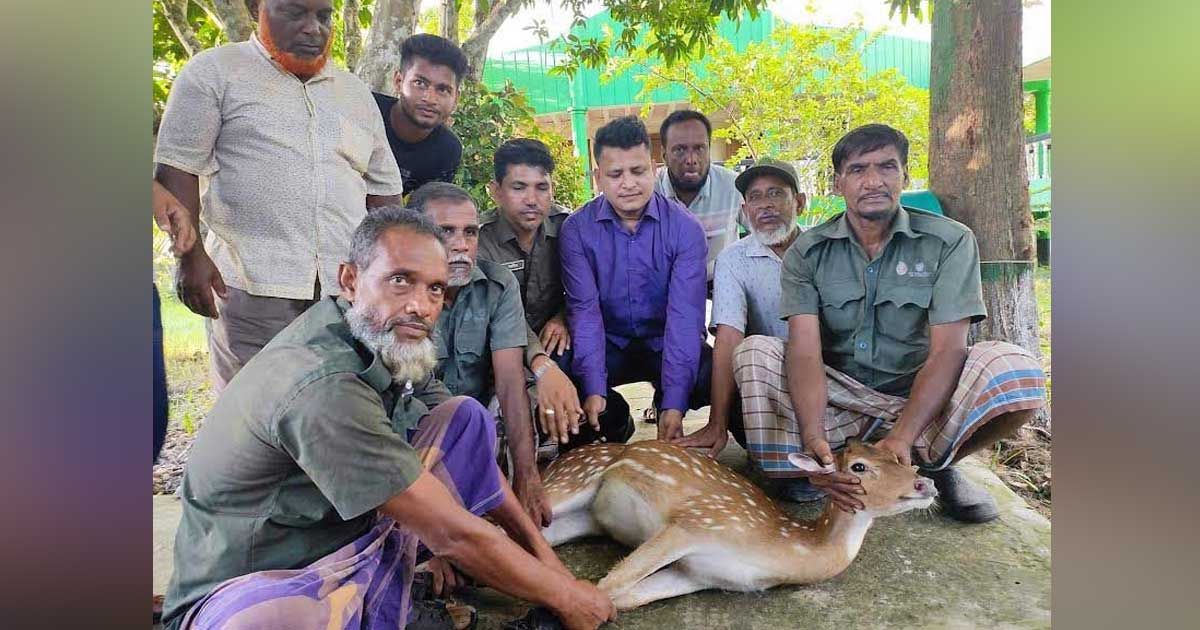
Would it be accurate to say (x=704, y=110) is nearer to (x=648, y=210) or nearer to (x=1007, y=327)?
(x=648, y=210)

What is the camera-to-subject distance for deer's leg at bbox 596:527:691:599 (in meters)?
2.65

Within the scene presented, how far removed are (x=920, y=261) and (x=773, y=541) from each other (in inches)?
47.7

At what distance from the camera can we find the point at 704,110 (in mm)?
3129

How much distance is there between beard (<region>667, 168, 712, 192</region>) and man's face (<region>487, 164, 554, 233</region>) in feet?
1.73

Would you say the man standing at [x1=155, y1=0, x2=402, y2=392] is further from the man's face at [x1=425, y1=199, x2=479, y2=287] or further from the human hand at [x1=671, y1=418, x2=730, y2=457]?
the human hand at [x1=671, y1=418, x2=730, y2=457]

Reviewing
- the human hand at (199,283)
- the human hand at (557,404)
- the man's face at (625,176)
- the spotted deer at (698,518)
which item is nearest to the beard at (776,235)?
the man's face at (625,176)

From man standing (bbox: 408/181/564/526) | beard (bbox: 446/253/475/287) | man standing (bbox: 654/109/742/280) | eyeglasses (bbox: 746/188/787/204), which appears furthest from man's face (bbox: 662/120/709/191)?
beard (bbox: 446/253/475/287)

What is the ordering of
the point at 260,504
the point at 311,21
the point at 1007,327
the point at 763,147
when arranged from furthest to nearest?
the point at 763,147 < the point at 1007,327 < the point at 311,21 < the point at 260,504

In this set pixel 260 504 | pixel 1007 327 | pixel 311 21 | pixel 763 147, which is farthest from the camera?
pixel 763 147

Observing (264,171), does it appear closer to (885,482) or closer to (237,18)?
(237,18)

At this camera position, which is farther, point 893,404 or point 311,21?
point 893,404
